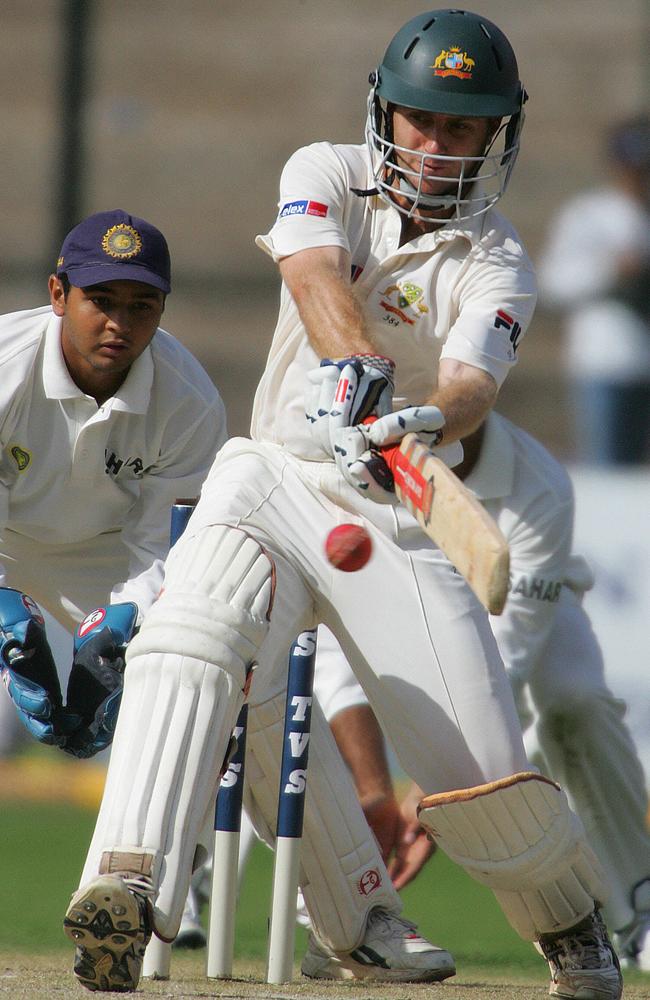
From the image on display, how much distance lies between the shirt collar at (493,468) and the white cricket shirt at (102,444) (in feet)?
2.44

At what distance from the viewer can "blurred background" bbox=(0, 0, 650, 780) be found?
9.62m

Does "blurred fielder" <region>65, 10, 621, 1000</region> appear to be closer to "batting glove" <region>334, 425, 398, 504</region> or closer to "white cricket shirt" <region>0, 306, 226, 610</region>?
"batting glove" <region>334, 425, 398, 504</region>

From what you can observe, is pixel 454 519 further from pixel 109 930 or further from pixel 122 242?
pixel 122 242

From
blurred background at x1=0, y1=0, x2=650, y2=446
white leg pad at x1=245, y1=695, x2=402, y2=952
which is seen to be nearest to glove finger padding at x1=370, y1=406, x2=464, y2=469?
white leg pad at x1=245, y1=695, x2=402, y2=952

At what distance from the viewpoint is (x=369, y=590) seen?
305cm

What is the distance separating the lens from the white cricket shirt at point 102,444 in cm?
399

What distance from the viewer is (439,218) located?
3.29m

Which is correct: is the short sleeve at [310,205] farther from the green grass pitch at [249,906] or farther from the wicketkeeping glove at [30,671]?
the green grass pitch at [249,906]

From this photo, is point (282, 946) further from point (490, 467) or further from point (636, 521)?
point (636, 521)

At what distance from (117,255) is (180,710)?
1582 mm

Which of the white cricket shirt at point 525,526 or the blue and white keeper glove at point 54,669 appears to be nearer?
the blue and white keeper glove at point 54,669

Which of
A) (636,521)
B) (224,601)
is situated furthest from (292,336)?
(636,521)

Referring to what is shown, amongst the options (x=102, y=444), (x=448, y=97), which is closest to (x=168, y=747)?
(x=448, y=97)

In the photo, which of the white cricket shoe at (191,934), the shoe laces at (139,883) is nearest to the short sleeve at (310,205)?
the shoe laces at (139,883)
